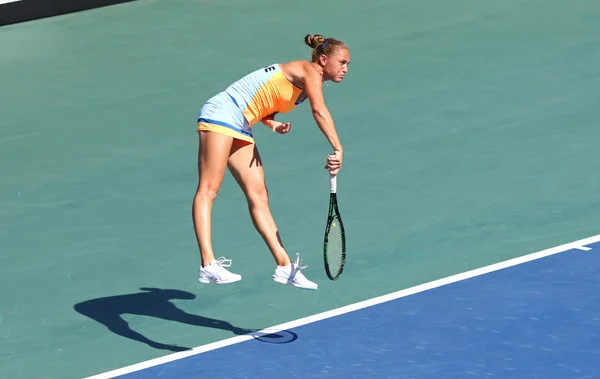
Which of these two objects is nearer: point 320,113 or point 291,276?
point 320,113

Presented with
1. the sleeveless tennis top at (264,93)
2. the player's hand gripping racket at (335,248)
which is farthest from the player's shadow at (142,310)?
the sleeveless tennis top at (264,93)

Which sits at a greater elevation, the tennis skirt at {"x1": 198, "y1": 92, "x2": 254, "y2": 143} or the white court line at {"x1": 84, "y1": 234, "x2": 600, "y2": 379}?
the tennis skirt at {"x1": 198, "y1": 92, "x2": 254, "y2": 143}

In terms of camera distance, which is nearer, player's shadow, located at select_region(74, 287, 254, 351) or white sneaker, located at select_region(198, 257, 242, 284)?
white sneaker, located at select_region(198, 257, 242, 284)

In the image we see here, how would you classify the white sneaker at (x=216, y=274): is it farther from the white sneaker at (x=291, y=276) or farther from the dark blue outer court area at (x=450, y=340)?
the dark blue outer court area at (x=450, y=340)

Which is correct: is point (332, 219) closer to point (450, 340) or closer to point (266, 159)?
point (450, 340)

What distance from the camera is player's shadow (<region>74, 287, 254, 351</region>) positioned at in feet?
36.0

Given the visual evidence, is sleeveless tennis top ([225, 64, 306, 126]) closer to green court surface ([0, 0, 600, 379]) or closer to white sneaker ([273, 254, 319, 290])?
white sneaker ([273, 254, 319, 290])

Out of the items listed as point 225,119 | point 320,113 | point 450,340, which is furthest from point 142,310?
point 450,340

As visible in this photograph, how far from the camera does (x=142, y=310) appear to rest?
11.3m

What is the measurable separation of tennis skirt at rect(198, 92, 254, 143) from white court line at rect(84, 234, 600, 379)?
157 centimetres

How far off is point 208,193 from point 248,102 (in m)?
0.77

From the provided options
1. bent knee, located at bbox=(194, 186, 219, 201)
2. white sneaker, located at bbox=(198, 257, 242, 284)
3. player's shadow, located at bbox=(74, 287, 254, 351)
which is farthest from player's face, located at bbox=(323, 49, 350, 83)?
player's shadow, located at bbox=(74, 287, 254, 351)

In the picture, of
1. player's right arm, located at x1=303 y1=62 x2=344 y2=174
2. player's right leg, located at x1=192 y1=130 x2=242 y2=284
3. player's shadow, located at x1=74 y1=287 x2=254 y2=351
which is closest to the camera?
player's right arm, located at x1=303 y1=62 x2=344 y2=174

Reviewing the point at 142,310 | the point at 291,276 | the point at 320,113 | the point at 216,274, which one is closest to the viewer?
the point at 320,113
